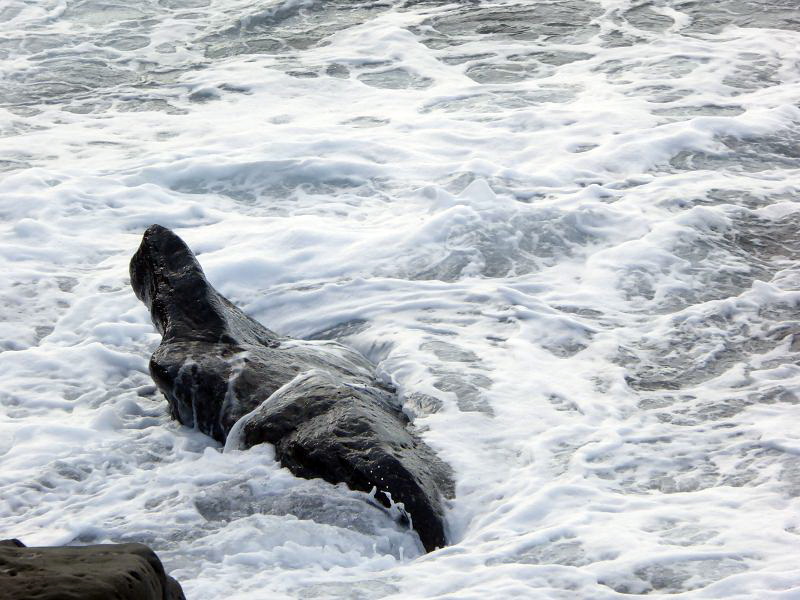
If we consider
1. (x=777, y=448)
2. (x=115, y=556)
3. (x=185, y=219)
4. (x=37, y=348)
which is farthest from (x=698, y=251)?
(x=115, y=556)

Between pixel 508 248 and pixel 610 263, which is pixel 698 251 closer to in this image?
pixel 610 263

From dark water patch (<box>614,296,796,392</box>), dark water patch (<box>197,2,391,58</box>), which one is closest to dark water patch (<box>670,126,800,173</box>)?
dark water patch (<box>614,296,796,392</box>)

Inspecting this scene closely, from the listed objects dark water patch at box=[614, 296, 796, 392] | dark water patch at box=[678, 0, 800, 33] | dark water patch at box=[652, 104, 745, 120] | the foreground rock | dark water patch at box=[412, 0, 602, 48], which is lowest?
dark water patch at box=[614, 296, 796, 392]

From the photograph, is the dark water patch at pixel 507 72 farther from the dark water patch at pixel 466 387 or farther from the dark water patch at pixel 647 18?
the dark water patch at pixel 466 387

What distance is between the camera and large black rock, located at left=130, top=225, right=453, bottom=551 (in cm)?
426

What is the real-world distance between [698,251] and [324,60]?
211 inches

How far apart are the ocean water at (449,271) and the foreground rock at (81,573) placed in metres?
1.03

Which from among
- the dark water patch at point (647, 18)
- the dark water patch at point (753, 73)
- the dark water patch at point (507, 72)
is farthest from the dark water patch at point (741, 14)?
the dark water patch at point (507, 72)

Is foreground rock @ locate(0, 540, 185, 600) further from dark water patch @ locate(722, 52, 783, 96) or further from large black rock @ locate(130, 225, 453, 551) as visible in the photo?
dark water patch @ locate(722, 52, 783, 96)

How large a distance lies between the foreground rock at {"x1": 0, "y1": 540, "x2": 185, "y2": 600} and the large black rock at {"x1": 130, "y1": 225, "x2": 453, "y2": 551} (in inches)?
59.3

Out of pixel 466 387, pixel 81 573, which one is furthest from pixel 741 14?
pixel 81 573

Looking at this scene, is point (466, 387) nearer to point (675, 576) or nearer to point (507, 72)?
point (675, 576)

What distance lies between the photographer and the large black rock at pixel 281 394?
14.0 feet

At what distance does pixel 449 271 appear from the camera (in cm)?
663
